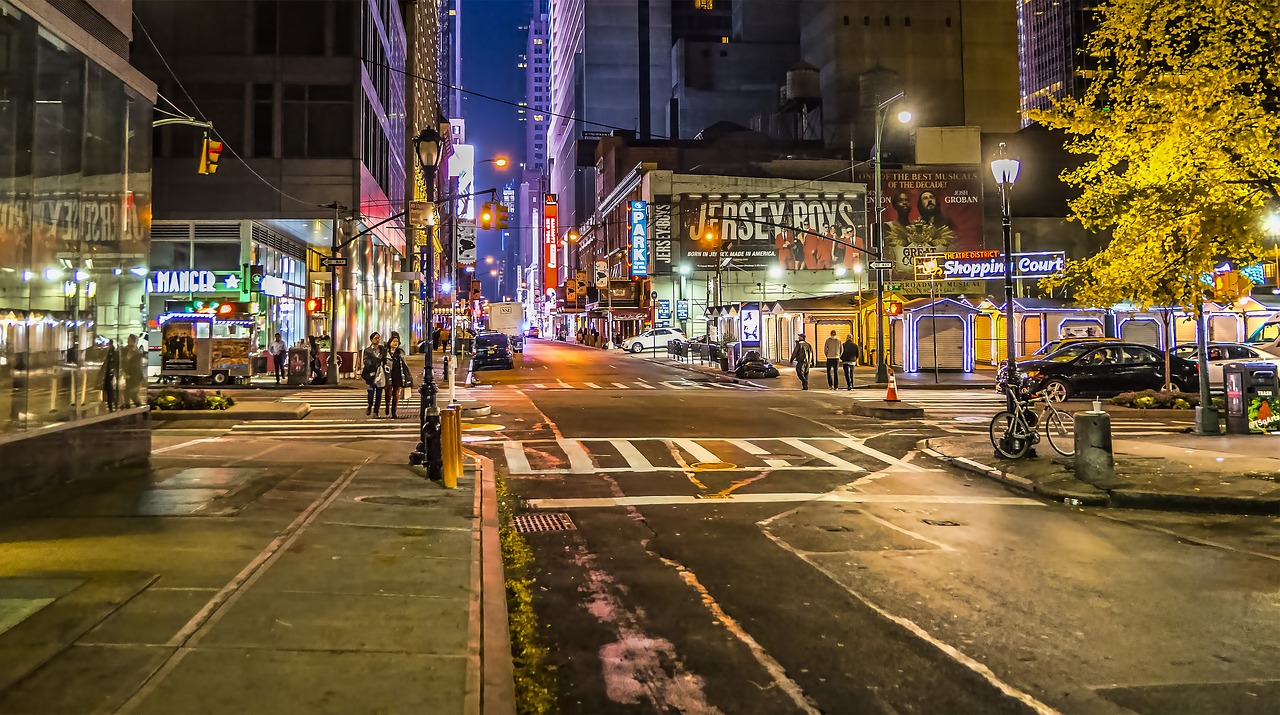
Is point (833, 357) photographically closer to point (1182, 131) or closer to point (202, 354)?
point (1182, 131)

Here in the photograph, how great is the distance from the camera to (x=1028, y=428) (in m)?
12.5

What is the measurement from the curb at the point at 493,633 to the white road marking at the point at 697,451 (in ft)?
16.7

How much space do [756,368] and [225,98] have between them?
27.0 meters

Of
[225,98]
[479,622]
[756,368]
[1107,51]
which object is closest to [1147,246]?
[1107,51]

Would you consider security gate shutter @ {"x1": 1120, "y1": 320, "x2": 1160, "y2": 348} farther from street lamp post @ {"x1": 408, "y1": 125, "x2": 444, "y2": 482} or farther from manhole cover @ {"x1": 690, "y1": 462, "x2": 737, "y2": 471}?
street lamp post @ {"x1": 408, "y1": 125, "x2": 444, "y2": 482}

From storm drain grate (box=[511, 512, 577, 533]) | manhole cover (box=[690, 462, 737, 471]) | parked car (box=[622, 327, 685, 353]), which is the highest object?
parked car (box=[622, 327, 685, 353])

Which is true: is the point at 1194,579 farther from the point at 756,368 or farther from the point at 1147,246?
the point at 756,368

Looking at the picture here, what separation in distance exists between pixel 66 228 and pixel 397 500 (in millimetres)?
5335

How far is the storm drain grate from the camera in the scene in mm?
8570

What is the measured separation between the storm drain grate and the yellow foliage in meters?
11.7

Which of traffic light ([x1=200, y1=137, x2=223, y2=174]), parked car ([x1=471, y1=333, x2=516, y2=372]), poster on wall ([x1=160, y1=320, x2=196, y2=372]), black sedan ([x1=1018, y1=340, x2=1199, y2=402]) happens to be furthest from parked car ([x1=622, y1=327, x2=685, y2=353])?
traffic light ([x1=200, y1=137, x2=223, y2=174])

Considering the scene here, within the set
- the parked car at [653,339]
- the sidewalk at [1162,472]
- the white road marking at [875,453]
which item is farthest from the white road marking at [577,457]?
the parked car at [653,339]

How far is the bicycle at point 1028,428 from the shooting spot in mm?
12531

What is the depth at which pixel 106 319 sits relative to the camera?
1105 centimetres
